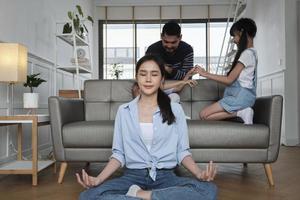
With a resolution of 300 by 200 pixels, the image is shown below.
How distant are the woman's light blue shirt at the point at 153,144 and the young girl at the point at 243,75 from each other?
Answer: 0.90 metres

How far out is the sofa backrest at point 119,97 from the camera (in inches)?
111

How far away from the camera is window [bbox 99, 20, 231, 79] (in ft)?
23.3

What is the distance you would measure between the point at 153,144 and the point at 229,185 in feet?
3.09

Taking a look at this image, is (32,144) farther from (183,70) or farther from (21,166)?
(183,70)

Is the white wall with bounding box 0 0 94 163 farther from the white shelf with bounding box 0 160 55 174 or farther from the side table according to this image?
the side table

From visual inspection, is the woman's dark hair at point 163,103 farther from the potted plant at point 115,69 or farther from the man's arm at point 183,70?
the potted plant at point 115,69

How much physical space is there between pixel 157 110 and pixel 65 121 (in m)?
1.06

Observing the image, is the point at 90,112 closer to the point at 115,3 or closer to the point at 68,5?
the point at 68,5

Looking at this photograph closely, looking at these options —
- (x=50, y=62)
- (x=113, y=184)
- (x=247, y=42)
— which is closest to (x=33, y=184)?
(x=113, y=184)

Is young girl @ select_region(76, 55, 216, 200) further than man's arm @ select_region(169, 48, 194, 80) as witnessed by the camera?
No

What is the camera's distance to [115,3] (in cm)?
704

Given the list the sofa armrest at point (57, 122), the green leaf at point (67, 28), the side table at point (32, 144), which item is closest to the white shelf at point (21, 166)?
the side table at point (32, 144)

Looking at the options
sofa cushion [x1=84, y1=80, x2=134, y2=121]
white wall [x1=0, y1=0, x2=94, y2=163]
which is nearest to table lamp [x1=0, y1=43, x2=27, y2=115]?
white wall [x1=0, y1=0, x2=94, y2=163]

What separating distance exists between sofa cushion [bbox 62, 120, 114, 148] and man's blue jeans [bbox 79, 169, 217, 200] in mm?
818
